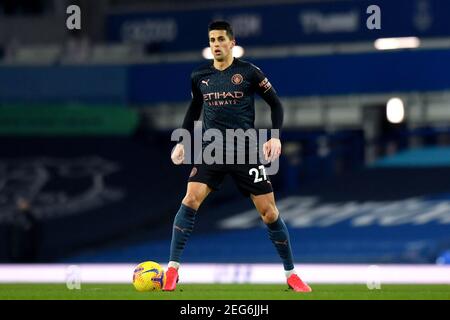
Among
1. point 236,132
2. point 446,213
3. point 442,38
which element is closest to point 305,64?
point 442,38

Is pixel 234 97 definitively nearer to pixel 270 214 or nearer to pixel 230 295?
pixel 270 214

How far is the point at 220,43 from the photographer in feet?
29.1

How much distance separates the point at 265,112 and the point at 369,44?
111 inches

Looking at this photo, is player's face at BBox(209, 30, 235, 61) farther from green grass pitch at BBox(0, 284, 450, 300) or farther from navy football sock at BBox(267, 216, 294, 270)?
green grass pitch at BBox(0, 284, 450, 300)

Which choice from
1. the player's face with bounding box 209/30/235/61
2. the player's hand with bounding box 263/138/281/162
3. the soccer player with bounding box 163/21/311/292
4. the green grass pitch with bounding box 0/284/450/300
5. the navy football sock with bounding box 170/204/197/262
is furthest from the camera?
the navy football sock with bounding box 170/204/197/262

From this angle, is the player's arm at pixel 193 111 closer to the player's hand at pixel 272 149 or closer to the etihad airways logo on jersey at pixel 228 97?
the etihad airways logo on jersey at pixel 228 97

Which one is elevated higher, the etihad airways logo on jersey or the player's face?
Answer: the player's face

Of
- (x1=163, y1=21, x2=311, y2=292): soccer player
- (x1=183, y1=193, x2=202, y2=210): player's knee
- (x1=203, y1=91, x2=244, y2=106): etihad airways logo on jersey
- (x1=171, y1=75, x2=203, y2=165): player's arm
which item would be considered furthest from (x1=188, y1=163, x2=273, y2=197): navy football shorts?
(x1=203, y1=91, x2=244, y2=106): etihad airways logo on jersey

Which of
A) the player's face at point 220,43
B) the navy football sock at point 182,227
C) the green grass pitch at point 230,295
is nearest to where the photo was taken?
the green grass pitch at point 230,295

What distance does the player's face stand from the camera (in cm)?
883

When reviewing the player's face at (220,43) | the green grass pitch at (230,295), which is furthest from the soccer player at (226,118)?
the green grass pitch at (230,295)

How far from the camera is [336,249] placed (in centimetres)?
1980

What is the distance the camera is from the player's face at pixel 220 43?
8.83m
